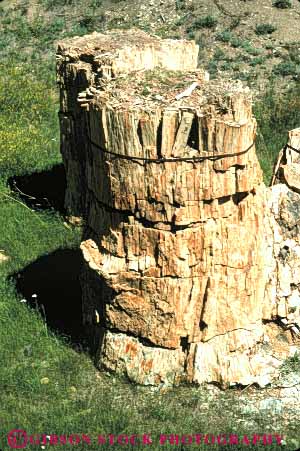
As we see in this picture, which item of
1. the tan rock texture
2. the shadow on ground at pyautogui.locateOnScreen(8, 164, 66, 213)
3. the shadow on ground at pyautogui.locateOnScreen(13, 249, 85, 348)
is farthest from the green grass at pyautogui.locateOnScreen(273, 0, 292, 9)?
the tan rock texture

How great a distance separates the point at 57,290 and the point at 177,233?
2356 millimetres

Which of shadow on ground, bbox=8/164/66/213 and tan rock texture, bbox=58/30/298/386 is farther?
shadow on ground, bbox=8/164/66/213

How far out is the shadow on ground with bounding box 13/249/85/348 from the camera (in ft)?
27.5

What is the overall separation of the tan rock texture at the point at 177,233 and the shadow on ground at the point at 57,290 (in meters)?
0.41

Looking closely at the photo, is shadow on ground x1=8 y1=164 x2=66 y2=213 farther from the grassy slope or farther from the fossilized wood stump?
the fossilized wood stump

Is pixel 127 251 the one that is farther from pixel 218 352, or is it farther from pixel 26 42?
pixel 26 42

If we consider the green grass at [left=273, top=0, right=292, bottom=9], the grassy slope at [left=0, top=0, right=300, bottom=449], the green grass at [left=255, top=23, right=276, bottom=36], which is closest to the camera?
the grassy slope at [left=0, top=0, right=300, bottom=449]

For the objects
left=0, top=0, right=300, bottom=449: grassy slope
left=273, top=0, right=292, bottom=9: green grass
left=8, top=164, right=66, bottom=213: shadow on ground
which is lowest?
left=0, top=0, right=300, bottom=449: grassy slope

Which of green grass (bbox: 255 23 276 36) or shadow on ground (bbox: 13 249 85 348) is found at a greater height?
green grass (bbox: 255 23 276 36)

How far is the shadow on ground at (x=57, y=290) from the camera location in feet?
27.5

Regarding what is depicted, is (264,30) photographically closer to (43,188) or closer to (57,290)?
(43,188)

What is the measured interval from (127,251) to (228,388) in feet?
5.03

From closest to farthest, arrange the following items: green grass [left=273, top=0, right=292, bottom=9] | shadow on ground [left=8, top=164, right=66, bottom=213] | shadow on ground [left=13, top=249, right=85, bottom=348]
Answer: shadow on ground [left=13, top=249, right=85, bottom=348] → shadow on ground [left=8, top=164, right=66, bottom=213] → green grass [left=273, top=0, right=292, bottom=9]

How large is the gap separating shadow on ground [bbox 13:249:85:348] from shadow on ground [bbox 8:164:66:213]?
5.13ft
